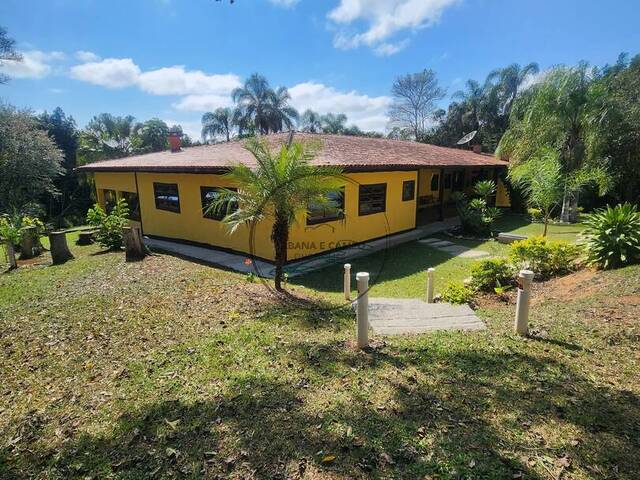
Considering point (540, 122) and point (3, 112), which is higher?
point (3, 112)

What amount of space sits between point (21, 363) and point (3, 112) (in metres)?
22.8

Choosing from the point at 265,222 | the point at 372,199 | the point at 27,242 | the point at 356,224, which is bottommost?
the point at 27,242

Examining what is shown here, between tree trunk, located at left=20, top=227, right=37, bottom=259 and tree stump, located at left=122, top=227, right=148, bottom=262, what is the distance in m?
4.59

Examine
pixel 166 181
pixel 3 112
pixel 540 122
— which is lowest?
pixel 166 181

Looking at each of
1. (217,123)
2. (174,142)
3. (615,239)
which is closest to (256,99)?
(217,123)

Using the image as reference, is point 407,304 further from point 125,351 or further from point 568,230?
point 568,230

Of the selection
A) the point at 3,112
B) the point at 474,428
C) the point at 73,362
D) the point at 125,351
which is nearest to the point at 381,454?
the point at 474,428

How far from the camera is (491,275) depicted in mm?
7480

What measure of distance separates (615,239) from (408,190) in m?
8.00

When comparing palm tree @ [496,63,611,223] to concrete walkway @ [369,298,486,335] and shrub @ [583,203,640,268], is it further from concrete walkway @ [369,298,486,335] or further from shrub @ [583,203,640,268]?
concrete walkway @ [369,298,486,335]

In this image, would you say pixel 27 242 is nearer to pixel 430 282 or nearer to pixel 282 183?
pixel 282 183

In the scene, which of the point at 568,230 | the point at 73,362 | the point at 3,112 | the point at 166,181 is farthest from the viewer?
the point at 3,112

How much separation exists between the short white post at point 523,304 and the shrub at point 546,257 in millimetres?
3435

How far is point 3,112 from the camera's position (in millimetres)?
20078
